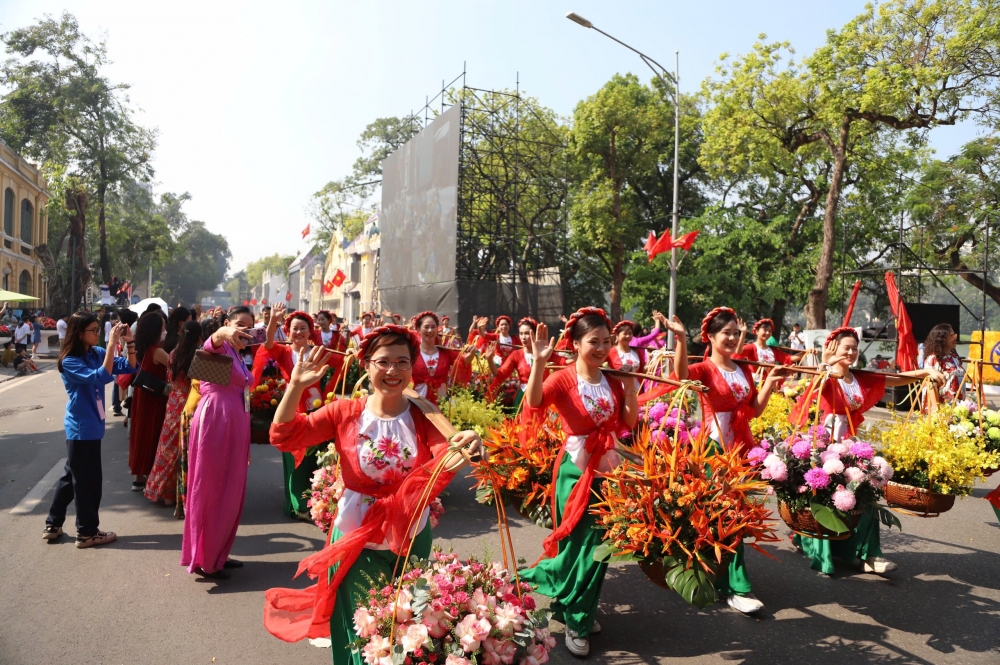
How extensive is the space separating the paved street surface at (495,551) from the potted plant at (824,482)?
2.36 feet

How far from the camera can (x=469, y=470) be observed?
371 inches

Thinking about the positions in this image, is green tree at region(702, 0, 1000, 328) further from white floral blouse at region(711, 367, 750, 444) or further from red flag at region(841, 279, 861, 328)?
white floral blouse at region(711, 367, 750, 444)

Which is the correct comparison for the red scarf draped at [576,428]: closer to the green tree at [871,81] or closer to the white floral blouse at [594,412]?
the white floral blouse at [594,412]

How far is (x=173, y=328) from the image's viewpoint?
26.8 ft

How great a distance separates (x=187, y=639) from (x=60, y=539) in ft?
8.37

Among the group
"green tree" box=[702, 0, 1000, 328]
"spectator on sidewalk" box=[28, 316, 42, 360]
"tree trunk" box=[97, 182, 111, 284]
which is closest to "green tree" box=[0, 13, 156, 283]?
"tree trunk" box=[97, 182, 111, 284]

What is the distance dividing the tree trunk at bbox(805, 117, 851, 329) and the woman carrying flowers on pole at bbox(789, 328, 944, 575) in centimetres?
1349

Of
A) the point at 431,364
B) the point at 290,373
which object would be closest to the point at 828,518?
the point at 290,373

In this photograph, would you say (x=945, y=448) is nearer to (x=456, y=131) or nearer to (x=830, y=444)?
(x=830, y=444)

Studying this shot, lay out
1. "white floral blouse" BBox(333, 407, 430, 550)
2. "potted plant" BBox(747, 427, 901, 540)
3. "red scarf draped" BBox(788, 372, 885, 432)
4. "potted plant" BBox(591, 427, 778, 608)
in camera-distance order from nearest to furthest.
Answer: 1. "white floral blouse" BBox(333, 407, 430, 550)
2. "potted plant" BBox(591, 427, 778, 608)
3. "potted plant" BBox(747, 427, 901, 540)
4. "red scarf draped" BBox(788, 372, 885, 432)

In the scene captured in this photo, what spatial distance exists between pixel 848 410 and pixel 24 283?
47.4 meters

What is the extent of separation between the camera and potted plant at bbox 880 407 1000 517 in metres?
5.09

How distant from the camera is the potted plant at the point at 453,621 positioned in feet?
8.90

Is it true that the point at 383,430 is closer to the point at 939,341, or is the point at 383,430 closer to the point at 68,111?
the point at 939,341
